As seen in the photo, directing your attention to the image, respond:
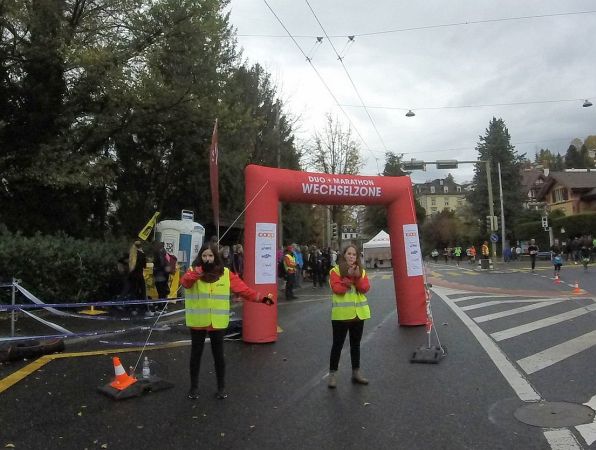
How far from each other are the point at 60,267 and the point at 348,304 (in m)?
8.44

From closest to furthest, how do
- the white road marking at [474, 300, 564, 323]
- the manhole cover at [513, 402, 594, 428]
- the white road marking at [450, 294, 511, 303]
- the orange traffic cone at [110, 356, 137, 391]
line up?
the manhole cover at [513, 402, 594, 428], the orange traffic cone at [110, 356, 137, 391], the white road marking at [474, 300, 564, 323], the white road marking at [450, 294, 511, 303]

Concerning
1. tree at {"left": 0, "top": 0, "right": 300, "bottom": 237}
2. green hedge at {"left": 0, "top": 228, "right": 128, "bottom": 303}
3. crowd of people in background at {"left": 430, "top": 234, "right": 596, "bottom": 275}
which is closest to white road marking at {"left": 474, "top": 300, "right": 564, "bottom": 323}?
green hedge at {"left": 0, "top": 228, "right": 128, "bottom": 303}

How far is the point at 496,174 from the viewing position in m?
65.2

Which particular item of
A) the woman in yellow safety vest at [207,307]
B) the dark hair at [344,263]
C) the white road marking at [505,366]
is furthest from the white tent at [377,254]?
the woman in yellow safety vest at [207,307]

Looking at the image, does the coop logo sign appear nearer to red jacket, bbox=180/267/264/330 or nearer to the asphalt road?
the asphalt road

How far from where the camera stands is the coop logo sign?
1097cm

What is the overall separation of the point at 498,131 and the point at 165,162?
5095 centimetres

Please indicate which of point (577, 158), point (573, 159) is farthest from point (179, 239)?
point (577, 158)

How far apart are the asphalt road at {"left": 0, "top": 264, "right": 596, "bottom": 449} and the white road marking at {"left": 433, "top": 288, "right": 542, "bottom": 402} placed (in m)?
0.02

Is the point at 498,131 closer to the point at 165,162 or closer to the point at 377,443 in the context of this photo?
the point at 165,162

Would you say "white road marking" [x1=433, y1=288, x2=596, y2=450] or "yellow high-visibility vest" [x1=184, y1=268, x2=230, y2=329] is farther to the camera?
"yellow high-visibility vest" [x1=184, y1=268, x2=230, y2=329]

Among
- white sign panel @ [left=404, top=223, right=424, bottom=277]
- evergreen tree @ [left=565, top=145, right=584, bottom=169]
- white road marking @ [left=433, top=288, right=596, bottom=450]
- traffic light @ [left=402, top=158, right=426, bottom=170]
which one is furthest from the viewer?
evergreen tree @ [left=565, top=145, right=584, bottom=169]

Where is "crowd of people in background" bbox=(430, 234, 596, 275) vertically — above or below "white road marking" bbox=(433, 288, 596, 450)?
above

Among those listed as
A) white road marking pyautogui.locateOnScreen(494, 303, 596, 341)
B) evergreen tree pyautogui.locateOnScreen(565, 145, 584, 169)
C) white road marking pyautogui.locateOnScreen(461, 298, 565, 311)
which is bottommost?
white road marking pyautogui.locateOnScreen(494, 303, 596, 341)
